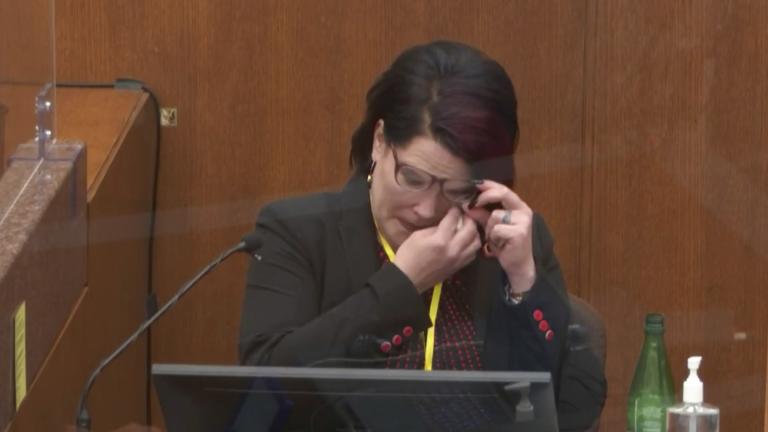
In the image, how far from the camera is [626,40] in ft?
9.79

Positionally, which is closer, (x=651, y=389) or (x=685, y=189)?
(x=651, y=389)

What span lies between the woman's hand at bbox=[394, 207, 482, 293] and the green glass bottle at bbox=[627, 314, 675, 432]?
31 centimetres

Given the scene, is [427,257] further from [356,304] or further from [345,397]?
[345,397]

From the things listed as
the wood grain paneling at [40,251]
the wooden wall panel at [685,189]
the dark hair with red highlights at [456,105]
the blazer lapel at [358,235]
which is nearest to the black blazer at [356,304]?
the blazer lapel at [358,235]

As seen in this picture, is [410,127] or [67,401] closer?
[410,127]

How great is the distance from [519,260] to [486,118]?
23 centimetres

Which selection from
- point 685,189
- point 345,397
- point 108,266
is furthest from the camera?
point 685,189

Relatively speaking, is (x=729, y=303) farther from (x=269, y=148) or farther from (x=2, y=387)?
(x=2, y=387)

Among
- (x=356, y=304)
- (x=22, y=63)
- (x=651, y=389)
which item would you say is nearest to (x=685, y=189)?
(x=651, y=389)

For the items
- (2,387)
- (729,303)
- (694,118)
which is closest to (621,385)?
(729,303)

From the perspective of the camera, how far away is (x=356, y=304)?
6.91 ft

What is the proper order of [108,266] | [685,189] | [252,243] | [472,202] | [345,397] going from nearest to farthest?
[345,397] → [252,243] → [472,202] → [108,266] → [685,189]

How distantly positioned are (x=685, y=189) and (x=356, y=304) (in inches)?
44.5

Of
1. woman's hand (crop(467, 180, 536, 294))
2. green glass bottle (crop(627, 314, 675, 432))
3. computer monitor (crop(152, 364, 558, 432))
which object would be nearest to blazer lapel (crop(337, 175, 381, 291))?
woman's hand (crop(467, 180, 536, 294))
